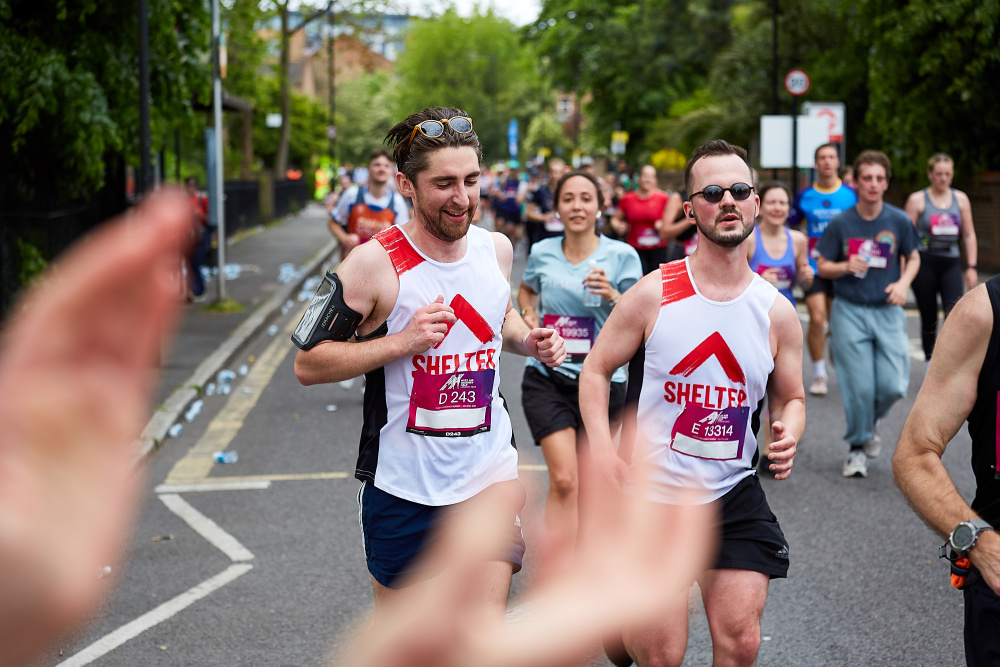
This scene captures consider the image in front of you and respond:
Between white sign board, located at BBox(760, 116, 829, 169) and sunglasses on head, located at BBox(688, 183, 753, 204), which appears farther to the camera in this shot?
white sign board, located at BBox(760, 116, 829, 169)

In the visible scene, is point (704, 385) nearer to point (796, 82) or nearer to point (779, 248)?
point (779, 248)

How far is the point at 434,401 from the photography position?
351cm

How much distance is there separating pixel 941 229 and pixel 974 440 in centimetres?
769

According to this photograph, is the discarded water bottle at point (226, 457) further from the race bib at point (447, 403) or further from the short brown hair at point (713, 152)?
the short brown hair at point (713, 152)

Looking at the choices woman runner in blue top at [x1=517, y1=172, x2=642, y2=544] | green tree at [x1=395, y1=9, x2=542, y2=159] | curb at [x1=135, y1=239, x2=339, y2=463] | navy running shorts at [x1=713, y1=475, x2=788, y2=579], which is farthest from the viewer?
green tree at [x1=395, y1=9, x2=542, y2=159]

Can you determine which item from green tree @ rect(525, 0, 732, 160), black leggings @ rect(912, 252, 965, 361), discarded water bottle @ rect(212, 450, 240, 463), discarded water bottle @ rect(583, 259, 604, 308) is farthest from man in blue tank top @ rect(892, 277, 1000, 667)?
green tree @ rect(525, 0, 732, 160)

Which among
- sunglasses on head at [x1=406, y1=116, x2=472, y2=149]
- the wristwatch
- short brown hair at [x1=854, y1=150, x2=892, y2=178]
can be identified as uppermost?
short brown hair at [x1=854, y1=150, x2=892, y2=178]

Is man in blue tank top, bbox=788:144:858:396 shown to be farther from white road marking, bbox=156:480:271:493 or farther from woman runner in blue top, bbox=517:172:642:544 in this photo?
white road marking, bbox=156:480:271:493

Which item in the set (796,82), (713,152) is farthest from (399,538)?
(796,82)

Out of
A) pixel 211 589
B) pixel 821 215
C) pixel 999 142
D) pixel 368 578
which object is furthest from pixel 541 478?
pixel 999 142

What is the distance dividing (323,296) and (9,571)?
2.35 metres

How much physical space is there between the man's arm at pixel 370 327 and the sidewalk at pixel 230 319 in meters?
0.47

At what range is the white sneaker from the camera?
729 centimetres

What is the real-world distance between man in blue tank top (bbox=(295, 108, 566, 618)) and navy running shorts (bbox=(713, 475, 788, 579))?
66 centimetres
